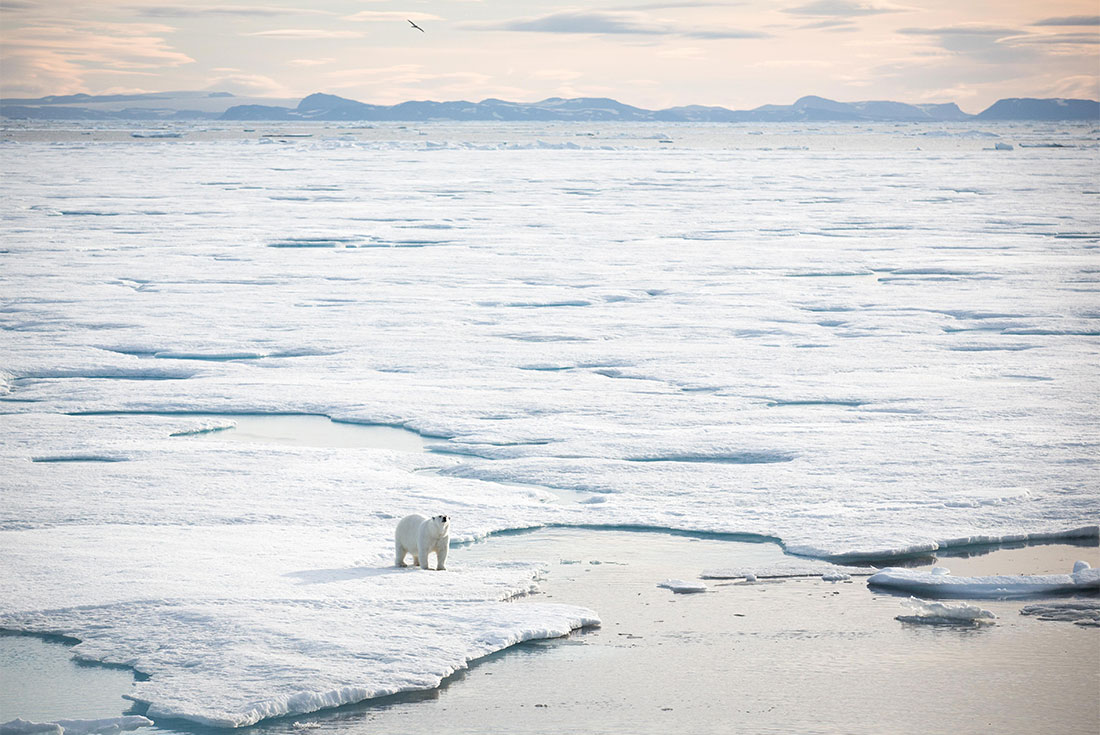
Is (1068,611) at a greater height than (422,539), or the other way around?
(422,539)

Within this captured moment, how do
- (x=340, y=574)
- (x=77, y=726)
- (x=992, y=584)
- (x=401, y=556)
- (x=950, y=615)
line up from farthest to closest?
(x=401, y=556) < (x=340, y=574) < (x=992, y=584) < (x=950, y=615) < (x=77, y=726)

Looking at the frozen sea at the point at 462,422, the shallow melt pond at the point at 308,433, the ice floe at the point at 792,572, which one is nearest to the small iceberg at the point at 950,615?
the ice floe at the point at 792,572

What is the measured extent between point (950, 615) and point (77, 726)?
310 centimetres

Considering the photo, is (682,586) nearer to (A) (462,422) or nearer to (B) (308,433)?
(A) (462,422)

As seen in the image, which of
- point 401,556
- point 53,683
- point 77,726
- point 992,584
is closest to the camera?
point 77,726

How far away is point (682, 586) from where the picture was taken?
470 cm

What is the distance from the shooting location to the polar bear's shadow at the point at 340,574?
4736 mm

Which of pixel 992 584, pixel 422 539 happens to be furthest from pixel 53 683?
pixel 992 584

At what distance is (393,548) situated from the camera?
5.27 meters

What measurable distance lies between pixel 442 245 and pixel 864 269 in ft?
22.8

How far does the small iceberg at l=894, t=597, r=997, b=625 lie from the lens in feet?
14.5

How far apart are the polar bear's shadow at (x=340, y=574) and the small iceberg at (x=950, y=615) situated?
205 centimetres

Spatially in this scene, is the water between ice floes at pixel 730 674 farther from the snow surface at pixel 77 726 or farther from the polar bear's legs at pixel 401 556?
the polar bear's legs at pixel 401 556

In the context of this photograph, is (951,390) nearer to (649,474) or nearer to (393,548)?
(649,474)
